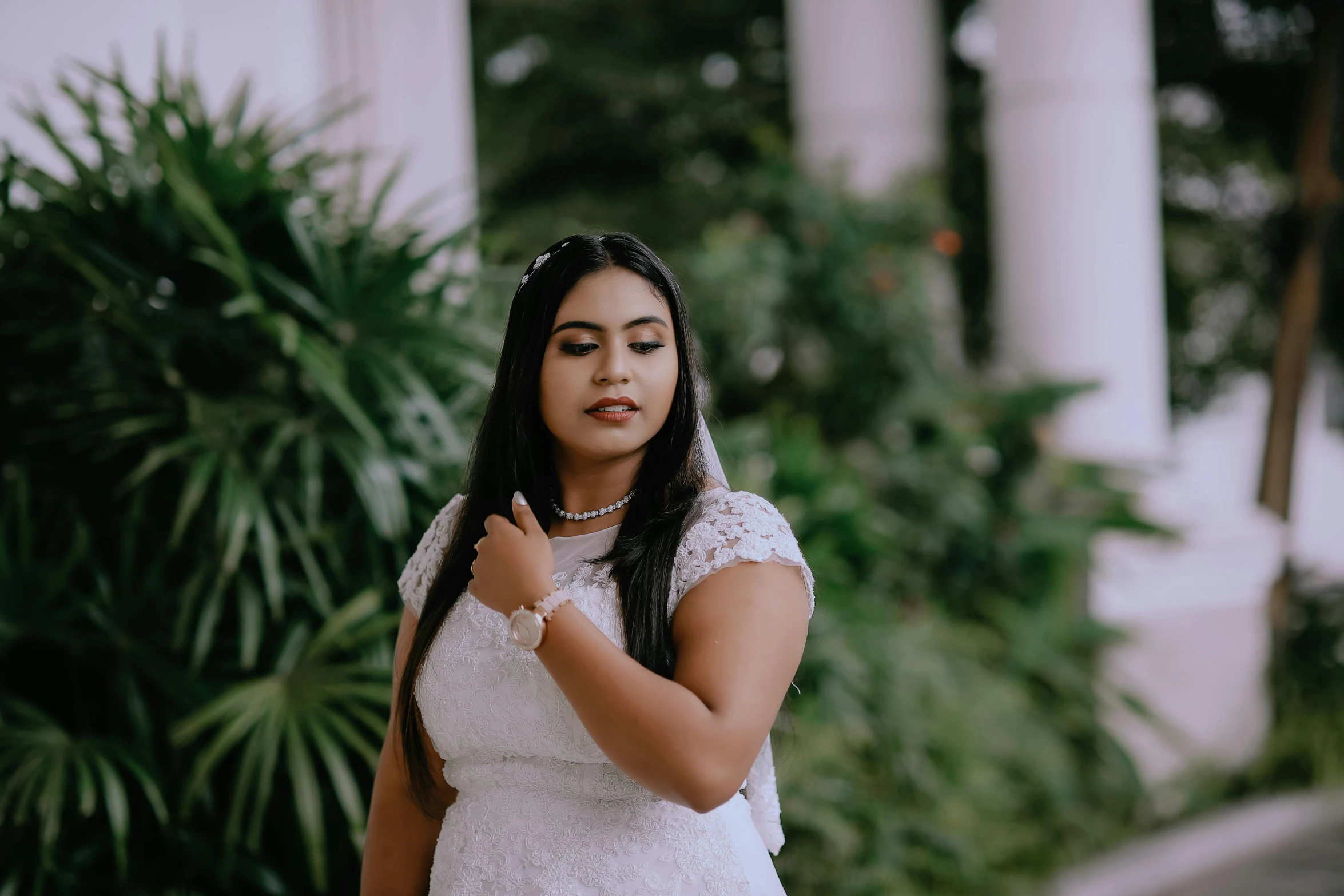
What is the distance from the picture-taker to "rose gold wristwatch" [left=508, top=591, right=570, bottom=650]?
1318 mm

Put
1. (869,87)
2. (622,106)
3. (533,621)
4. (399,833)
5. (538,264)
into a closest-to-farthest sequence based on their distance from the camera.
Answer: (533,621), (538,264), (399,833), (869,87), (622,106)

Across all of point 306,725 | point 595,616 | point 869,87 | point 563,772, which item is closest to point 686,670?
point 595,616

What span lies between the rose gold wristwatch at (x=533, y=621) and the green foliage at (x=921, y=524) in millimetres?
2902

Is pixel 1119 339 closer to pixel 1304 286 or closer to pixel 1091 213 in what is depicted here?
pixel 1091 213

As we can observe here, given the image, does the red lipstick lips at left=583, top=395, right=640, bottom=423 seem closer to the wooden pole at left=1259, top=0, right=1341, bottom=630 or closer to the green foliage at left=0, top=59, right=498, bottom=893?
the green foliage at left=0, top=59, right=498, bottom=893

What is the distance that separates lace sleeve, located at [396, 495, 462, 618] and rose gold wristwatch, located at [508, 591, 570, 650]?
0.44 metres

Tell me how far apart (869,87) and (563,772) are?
5.75 meters

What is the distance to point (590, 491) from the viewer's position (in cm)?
164

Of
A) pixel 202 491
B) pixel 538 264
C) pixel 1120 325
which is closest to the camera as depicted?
pixel 538 264

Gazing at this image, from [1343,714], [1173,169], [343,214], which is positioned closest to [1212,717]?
[1343,714]

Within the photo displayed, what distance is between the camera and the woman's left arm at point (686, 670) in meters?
1.29

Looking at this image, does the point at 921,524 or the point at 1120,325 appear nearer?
the point at 921,524

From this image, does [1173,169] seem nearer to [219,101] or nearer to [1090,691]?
[1090,691]

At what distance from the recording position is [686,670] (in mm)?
1379
